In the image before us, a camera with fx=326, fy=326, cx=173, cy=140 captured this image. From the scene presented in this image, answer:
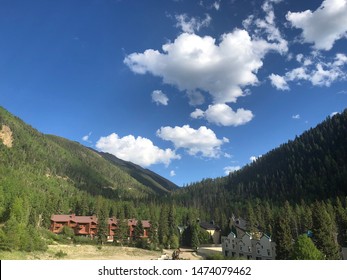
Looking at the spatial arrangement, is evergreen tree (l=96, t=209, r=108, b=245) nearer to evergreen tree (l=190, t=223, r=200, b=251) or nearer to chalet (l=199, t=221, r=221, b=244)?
evergreen tree (l=190, t=223, r=200, b=251)

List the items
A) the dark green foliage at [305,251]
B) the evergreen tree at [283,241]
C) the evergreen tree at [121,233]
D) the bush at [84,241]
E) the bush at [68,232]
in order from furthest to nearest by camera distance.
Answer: the bush at [68,232] < the bush at [84,241] < the evergreen tree at [121,233] < the evergreen tree at [283,241] < the dark green foliage at [305,251]

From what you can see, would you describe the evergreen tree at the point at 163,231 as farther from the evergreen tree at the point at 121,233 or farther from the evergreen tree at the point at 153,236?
the evergreen tree at the point at 121,233

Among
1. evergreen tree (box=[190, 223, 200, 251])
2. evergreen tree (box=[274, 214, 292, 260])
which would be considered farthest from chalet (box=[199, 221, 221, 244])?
evergreen tree (box=[274, 214, 292, 260])

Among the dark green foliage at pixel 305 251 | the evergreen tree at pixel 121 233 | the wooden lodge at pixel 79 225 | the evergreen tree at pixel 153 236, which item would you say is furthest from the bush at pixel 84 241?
the dark green foliage at pixel 305 251

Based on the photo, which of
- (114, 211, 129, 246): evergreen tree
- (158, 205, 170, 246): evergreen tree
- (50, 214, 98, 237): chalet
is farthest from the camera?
(50, 214, 98, 237): chalet

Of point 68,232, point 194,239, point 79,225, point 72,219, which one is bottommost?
point 194,239

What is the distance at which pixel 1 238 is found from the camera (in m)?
52.1

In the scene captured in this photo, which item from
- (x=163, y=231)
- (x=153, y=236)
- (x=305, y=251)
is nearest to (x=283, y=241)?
(x=305, y=251)

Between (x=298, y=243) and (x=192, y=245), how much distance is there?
52623 millimetres

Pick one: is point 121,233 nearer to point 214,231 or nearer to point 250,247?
point 250,247

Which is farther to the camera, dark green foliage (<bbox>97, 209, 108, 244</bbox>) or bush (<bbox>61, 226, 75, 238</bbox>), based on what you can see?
bush (<bbox>61, 226, 75, 238</bbox>)
